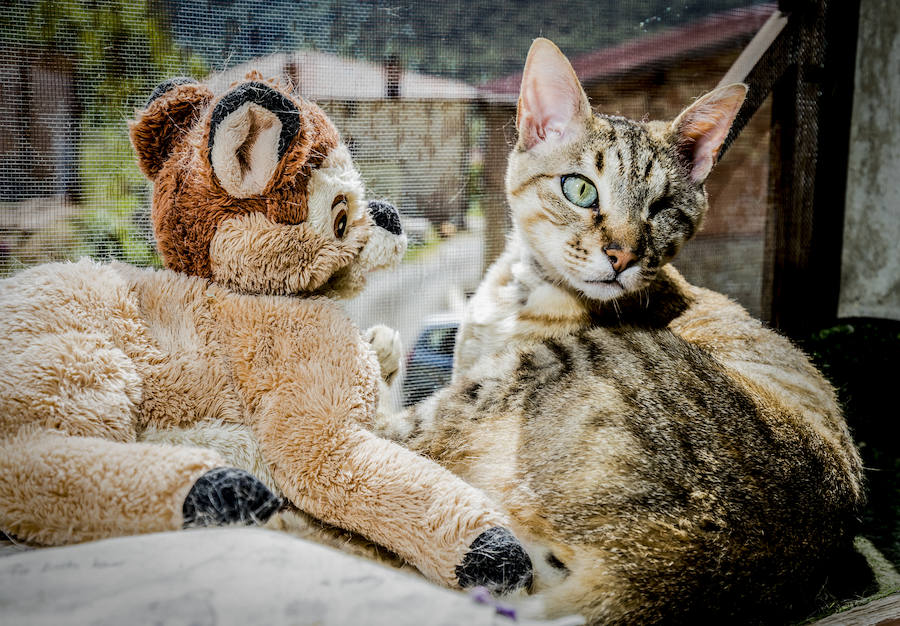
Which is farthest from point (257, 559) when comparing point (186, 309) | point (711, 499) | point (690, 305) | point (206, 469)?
point (690, 305)

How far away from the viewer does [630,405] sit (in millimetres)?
1237

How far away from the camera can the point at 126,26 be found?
4.63ft

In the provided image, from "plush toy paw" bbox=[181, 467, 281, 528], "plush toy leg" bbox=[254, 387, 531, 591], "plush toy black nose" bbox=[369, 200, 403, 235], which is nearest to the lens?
"plush toy paw" bbox=[181, 467, 281, 528]

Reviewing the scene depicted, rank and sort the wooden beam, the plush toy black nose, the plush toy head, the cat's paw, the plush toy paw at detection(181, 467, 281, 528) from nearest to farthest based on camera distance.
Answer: the plush toy paw at detection(181, 467, 281, 528) < the plush toy head < the plush toy black nose < the cat's paw < the wooden beam

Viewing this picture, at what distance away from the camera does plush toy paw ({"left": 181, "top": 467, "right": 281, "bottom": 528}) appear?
2.69ft

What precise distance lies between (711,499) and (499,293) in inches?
34.5

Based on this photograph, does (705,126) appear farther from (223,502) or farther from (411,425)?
(223,502)

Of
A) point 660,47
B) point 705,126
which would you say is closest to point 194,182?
point 705,126

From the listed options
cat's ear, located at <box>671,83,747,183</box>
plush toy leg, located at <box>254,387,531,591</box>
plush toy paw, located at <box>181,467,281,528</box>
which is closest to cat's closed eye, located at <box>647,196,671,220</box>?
cat's ear, located at <box>671,83,747,183</box>

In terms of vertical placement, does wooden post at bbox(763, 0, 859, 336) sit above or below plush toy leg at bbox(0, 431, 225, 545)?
above

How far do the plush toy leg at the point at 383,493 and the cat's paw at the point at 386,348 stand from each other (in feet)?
1.12

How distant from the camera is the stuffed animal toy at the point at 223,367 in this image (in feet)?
2.80

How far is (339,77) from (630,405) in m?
1.12

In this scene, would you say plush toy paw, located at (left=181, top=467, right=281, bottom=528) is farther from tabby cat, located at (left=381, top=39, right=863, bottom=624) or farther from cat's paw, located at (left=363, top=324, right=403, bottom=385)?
cat's paw, located at (left=363, top=324, right=403, bottom=385)
